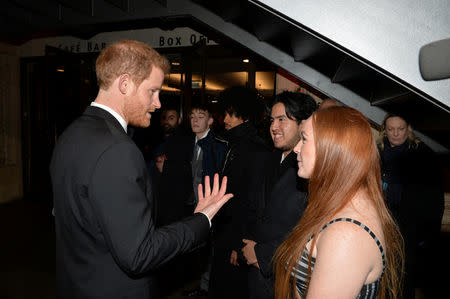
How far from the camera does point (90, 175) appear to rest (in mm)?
1115

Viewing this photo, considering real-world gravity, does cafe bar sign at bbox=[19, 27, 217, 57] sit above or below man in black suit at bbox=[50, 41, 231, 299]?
above

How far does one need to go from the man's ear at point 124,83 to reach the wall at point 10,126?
285 inches

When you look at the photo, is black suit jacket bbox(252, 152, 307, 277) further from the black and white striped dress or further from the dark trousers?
the black and white striped dress

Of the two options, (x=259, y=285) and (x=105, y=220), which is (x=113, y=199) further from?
(x=259, y=285)

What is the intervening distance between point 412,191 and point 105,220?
2.46 metres

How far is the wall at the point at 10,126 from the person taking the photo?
6762mm

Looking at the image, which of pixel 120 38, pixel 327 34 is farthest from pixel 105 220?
pixel 120 38

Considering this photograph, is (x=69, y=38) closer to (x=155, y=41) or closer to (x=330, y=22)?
(x=155, y=41)

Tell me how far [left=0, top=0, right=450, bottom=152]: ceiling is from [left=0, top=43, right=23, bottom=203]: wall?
10.5ft

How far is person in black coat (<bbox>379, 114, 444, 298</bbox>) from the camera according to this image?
2.40m

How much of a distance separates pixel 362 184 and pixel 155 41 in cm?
557

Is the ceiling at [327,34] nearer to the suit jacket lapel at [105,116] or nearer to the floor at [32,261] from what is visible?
the suit jacket lapel at [105,116]

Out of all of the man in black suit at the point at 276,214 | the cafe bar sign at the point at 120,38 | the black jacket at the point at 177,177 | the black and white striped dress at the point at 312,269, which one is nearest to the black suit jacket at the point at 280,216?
the man in black suit at the point at 276,214

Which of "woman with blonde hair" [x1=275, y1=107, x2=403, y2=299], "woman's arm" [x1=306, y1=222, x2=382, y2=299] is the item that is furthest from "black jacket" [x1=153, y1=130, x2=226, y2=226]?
"woman's arm" [x1=306, y1=222, x2=382, y2=299]
